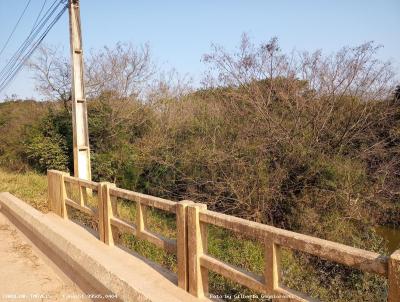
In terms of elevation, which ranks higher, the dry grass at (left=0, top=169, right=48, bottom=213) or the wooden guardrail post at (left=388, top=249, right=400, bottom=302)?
the wooden guardrail post at (left=388, top=249, right=400, bottom=302)

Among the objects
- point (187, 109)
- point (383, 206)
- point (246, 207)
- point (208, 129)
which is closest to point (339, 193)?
point (383, 206)

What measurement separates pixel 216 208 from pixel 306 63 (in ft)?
16.1

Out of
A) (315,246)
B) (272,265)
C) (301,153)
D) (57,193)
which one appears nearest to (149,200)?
(272,265)

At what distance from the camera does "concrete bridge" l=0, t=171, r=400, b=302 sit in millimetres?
3031

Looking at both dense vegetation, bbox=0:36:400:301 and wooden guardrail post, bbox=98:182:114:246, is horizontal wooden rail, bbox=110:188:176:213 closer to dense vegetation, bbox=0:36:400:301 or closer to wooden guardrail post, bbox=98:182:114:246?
wooden guardrail post, bbox=98:182:114:246

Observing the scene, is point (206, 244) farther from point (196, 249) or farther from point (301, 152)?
point (301, 152)

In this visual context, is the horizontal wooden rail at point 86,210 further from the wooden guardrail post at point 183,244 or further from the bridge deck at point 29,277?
the wooden guardrail post at point 183,244

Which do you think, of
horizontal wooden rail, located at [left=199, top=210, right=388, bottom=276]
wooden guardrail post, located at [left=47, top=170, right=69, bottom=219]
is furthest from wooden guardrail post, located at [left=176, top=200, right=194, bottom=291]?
wooden guardrail post, located at [left=47, top=170, right=69, bottom=219]

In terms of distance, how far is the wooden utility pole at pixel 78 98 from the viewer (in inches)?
515

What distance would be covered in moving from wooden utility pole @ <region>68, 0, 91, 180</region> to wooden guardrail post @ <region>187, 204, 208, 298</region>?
32.6 ft

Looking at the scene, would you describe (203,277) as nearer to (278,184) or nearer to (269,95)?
(278,184)

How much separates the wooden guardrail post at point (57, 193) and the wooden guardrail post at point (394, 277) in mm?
6154

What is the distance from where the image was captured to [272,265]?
10.6ft

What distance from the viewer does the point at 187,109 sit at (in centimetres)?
2188
